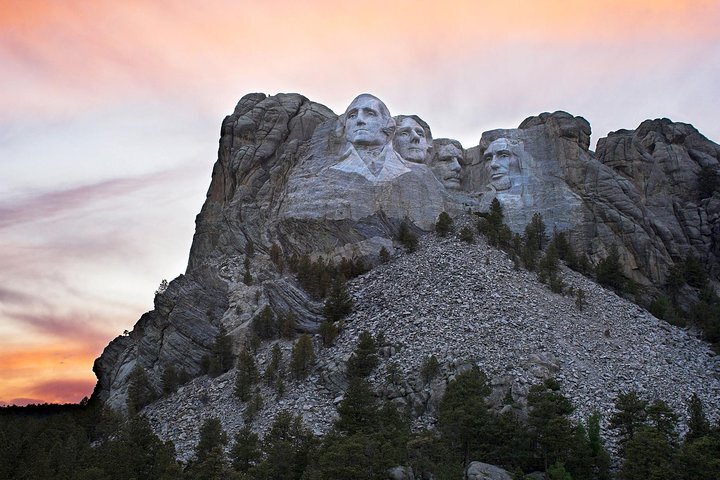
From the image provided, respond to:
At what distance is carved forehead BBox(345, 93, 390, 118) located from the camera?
85.4m

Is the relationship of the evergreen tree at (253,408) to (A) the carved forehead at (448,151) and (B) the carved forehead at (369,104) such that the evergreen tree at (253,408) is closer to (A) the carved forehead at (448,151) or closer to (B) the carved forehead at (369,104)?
(B) the carved forehead at (369,104)

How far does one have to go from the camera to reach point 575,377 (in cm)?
6172

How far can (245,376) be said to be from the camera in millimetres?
65688

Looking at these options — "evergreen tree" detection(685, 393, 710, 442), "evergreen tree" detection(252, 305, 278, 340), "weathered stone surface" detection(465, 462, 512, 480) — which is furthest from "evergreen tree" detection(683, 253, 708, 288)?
"weathered stone surface" detection(465, 462, 512, 480)

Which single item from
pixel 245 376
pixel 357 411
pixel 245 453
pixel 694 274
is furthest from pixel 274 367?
pixel 694 274

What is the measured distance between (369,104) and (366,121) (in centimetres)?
162

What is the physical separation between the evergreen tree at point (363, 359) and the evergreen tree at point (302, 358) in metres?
3.24

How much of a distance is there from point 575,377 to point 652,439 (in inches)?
400

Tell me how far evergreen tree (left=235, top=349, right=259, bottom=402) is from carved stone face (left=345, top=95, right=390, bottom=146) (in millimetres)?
23706

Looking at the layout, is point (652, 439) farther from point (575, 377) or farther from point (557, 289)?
point (557, 289)

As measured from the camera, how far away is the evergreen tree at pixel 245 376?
65000mm

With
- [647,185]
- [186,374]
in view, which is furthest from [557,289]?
[186,374]

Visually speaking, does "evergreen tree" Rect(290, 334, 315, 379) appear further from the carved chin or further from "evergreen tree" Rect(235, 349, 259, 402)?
→ the carved chin

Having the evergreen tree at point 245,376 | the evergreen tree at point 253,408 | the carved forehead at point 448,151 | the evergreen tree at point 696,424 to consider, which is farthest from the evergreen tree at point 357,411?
the carved forehead at point 448,151
